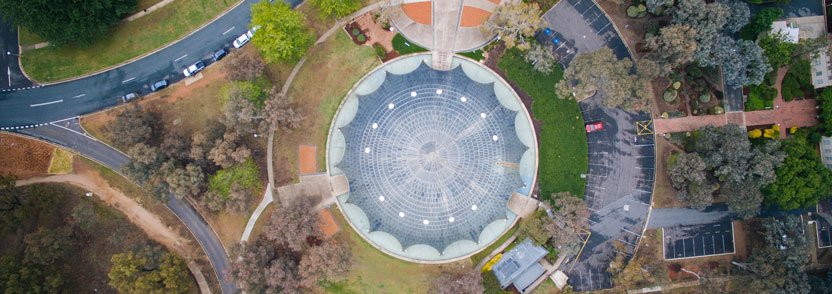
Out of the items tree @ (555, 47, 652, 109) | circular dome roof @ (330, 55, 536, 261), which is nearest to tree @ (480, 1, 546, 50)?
circular dome roof @ (330, 55, 536, 261)

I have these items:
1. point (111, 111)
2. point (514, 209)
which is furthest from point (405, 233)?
point (111, 111)

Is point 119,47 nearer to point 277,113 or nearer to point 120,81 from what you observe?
point 120,81

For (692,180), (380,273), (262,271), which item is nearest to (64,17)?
(262,271)

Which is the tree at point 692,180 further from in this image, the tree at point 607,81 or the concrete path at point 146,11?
the concrete path at point 146,11

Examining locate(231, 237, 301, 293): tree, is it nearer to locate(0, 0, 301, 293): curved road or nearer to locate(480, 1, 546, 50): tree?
locate(0, 0, 301, 293): curved road

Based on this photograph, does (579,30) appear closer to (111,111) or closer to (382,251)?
(382,251)
